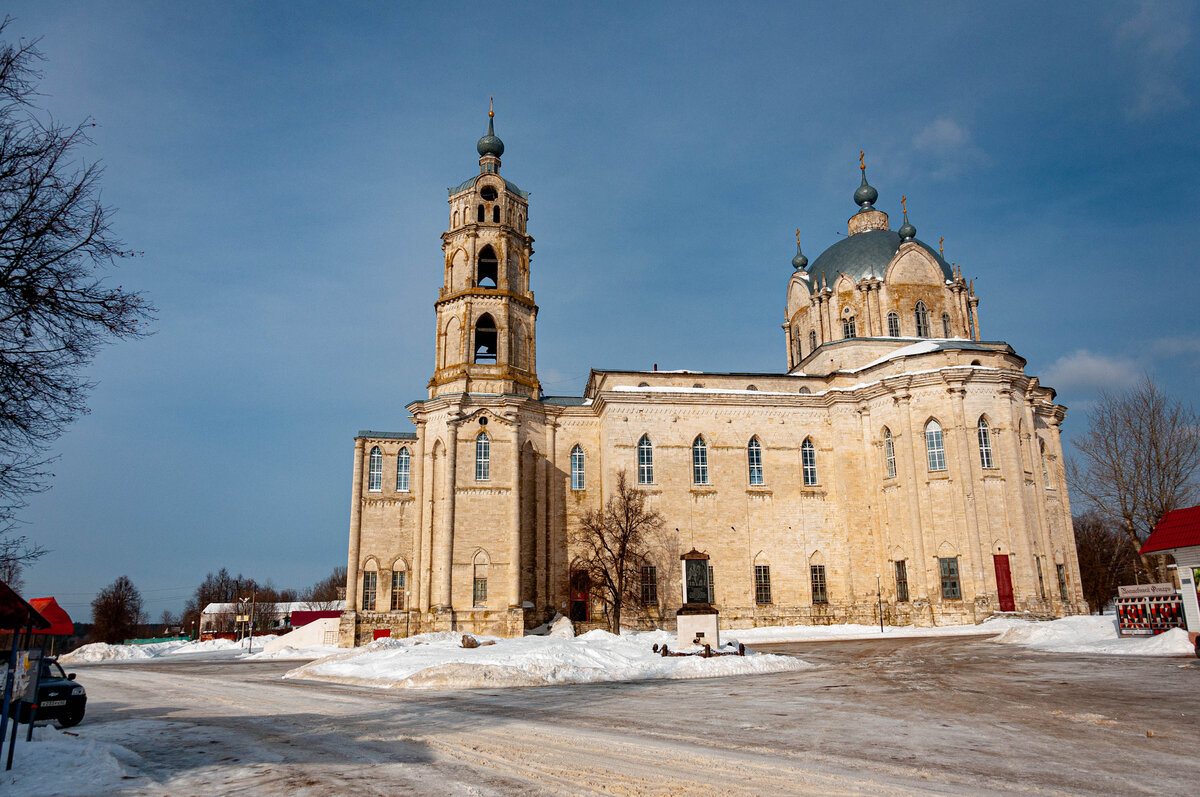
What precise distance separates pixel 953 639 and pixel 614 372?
21.2m

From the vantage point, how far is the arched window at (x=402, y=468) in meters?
42.4

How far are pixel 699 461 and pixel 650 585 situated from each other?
6.92 m

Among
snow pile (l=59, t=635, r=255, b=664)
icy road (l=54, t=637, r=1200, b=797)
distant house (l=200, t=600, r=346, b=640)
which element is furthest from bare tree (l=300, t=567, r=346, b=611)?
icy road (l=54, t=637, r=1200, b=797)

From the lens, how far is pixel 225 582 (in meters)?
109

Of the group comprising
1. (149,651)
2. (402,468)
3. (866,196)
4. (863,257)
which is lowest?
(149,651)

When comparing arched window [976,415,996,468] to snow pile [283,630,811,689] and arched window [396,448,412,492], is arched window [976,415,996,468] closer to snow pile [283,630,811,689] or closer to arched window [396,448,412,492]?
snow pile [283,630,811,689]

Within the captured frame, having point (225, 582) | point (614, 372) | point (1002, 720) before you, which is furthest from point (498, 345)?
point (225, 582)

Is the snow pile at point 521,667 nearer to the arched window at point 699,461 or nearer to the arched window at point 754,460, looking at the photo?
the arched window at point 699,461

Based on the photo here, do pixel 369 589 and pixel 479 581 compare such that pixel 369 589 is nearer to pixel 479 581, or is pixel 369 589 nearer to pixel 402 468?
pixel 402 468

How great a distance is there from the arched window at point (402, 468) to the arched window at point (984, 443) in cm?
2870

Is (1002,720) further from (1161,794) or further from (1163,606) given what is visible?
(1163,606)

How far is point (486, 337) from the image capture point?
42250 millimetres

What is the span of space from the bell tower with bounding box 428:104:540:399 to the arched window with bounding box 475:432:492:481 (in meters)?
2.38

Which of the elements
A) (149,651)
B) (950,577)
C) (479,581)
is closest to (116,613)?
(149,651)
